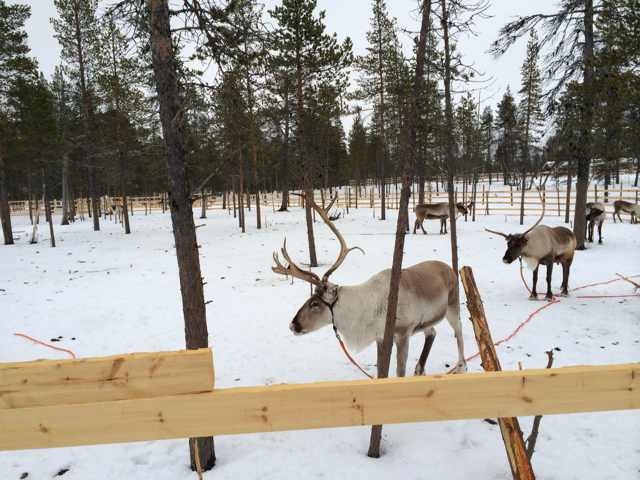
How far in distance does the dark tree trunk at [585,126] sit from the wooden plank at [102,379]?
32.7ft

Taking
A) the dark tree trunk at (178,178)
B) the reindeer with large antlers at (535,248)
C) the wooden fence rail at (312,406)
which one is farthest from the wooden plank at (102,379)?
the reindeer with large antlers at (535,248)

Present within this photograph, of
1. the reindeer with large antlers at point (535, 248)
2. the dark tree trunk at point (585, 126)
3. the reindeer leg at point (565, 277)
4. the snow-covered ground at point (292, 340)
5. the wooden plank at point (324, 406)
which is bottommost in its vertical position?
the snow-covered ground at point (292, 340)

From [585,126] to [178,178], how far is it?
958 cm

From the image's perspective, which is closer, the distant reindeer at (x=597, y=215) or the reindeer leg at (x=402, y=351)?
the reindeer leg at (x=402, y=351)

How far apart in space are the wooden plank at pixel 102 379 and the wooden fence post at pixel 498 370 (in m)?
2.28

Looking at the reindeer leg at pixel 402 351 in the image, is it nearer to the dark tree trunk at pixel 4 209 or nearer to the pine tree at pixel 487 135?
the dark tree trunk at pixel 4 209

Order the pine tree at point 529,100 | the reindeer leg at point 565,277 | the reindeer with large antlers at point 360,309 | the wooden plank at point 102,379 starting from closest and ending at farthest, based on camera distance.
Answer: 1. the wooden plank at point 102,379
2. the reindeer with large antlers at point 360,309
3. the reindeer leg at point 565,277
4. the pine tree at point 529,100

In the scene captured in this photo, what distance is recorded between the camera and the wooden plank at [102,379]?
168cm

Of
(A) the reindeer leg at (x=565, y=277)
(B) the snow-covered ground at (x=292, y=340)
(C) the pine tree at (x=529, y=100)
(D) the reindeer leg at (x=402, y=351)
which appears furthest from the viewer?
(C) the pine tree at (x=529, y=100)

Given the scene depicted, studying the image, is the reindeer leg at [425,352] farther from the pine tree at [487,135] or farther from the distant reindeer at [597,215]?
the pine tree at [487,135]

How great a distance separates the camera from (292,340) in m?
6.65

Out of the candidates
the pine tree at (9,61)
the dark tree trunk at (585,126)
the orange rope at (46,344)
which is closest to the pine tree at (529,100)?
the dark tree trunk at (585,126)

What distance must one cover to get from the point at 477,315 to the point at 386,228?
17354 mm

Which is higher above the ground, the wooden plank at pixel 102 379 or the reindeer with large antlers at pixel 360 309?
the wooden plank at pixel 102 379
